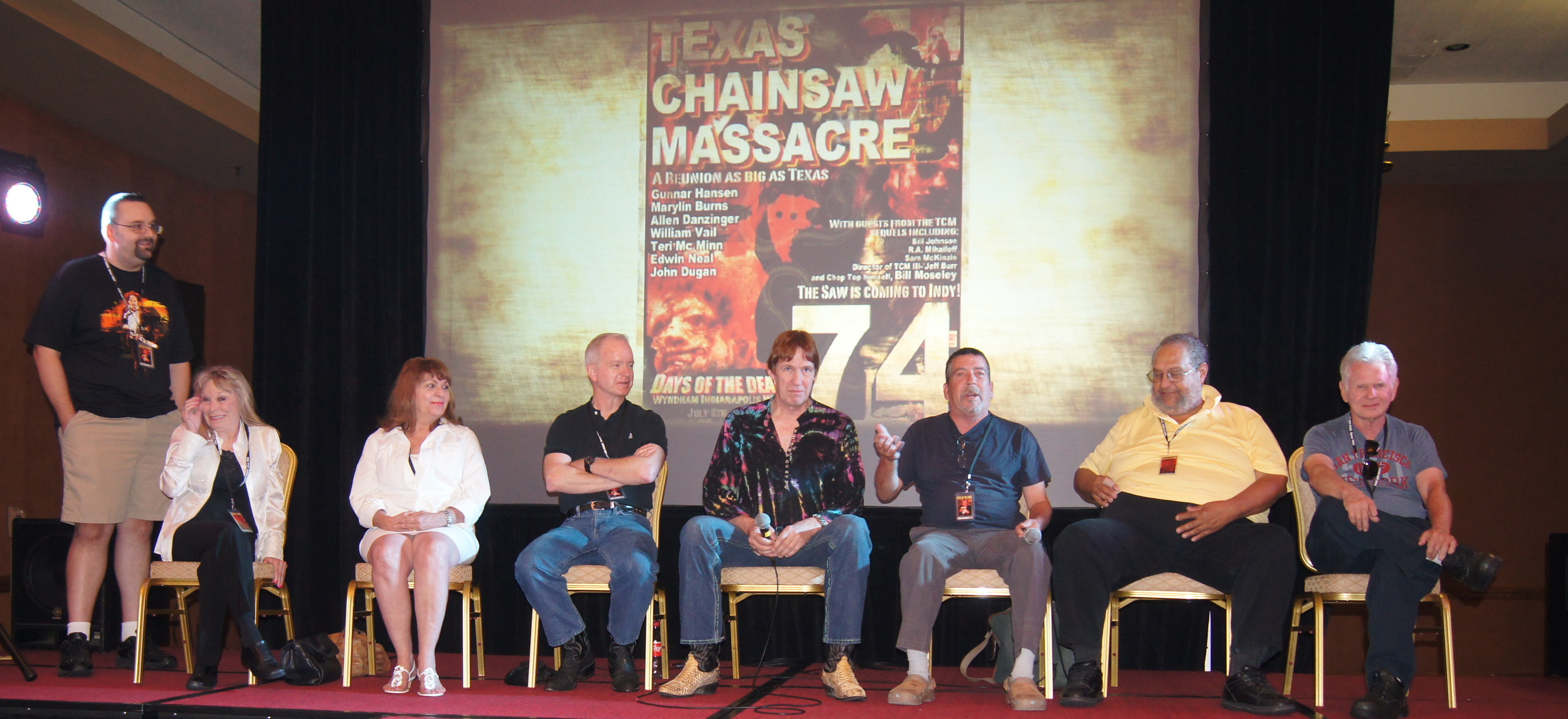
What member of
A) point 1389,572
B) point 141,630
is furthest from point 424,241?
point 1389,572

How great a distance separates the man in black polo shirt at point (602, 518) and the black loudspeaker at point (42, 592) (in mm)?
2112

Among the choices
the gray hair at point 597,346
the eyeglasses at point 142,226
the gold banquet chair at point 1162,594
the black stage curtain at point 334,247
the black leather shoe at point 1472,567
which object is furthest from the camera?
the black stage curtain at point 334,247

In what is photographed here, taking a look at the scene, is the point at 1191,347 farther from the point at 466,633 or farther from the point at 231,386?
the point at 231,386

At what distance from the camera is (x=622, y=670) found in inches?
132

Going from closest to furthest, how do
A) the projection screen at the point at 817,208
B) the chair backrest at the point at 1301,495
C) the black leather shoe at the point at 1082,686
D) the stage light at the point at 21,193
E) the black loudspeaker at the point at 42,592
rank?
1. the black leather shoe at the point at 1082,686
2. the chair backrest at the point at 1301,495
3. the projection screen at the point at 817,208
4. the black loudspeaker at the point at 42,592
5. the stage light at the point at 21,193

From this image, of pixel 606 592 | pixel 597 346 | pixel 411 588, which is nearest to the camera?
pixel 606 592

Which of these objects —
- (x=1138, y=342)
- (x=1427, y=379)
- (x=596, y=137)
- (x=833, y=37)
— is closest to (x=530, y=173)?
(x=596, y=137)

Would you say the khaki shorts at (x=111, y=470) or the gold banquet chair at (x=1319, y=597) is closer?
the gold banquet chair at (x=1319, y=597)

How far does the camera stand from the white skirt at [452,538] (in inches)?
136

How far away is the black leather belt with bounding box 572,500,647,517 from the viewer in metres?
3.63

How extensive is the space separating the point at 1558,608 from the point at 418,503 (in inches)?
160

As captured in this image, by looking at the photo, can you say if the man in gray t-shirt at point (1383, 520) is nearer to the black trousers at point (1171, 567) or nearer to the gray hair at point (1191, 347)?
the black trousers at point (1171, 567)

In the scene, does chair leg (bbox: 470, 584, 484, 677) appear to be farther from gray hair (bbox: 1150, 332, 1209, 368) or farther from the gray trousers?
gray hair (bbox: 1150, 332, 1209, 368)

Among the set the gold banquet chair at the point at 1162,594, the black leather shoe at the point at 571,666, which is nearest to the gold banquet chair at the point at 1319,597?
the gold banquet chair at the point at 1162,594
